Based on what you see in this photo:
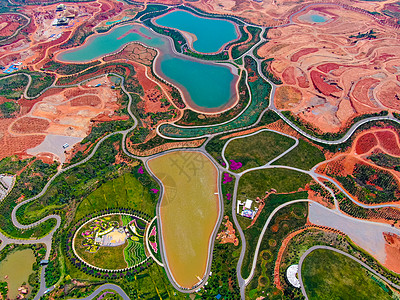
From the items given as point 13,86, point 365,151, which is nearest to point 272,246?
point 365,151

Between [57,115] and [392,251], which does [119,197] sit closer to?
[57,115]

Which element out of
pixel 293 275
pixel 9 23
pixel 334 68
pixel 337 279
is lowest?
pixel 337 279

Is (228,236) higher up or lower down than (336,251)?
higher up

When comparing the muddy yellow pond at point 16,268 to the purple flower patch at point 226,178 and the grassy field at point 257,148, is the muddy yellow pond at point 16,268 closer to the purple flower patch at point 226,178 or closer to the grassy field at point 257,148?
the purple flower patch at point 226,178

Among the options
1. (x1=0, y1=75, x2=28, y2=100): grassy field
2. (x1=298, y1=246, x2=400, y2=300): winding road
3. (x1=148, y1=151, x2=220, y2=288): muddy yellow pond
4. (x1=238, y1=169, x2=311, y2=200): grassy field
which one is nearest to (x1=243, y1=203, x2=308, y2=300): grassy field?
(x1=298, y1=246, x2=400, y2=300): winding road

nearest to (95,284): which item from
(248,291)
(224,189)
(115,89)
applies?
(248,291)

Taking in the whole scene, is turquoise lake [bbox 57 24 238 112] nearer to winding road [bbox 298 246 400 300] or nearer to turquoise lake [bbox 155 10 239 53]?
turquoise lake [bbox 155 10 239 53]
